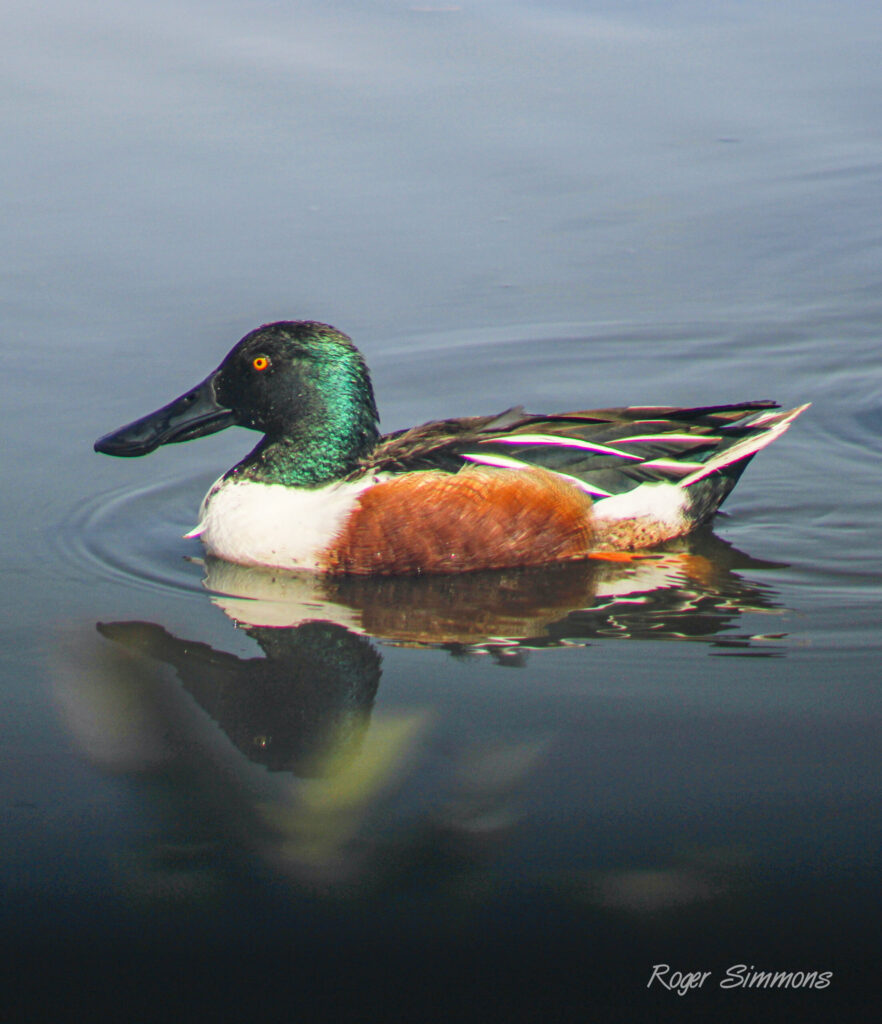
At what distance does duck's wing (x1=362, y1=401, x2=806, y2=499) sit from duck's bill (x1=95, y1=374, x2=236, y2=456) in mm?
738

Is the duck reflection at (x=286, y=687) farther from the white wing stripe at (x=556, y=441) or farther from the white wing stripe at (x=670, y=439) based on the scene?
the white wing stripe at (x=670, y=439)

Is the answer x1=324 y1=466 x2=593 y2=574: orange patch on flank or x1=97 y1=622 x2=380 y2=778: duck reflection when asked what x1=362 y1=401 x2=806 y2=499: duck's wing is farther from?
x1=97 y1=622 x2=380 y2=778: duck reflection

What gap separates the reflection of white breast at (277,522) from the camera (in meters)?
5.71

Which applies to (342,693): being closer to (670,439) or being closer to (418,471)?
(418,471)

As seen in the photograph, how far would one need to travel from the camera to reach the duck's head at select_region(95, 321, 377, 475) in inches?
237

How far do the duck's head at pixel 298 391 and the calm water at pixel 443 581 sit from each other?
387 mm

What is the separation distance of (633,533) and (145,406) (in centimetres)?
249

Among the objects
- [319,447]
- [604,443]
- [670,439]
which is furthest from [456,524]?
[670,439]

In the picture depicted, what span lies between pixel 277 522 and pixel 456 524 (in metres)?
0.71

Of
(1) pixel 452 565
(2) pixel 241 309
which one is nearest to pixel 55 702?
(1) pixel 452 565

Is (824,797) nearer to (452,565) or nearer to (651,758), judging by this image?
(651,758)

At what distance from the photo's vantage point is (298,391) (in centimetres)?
606
